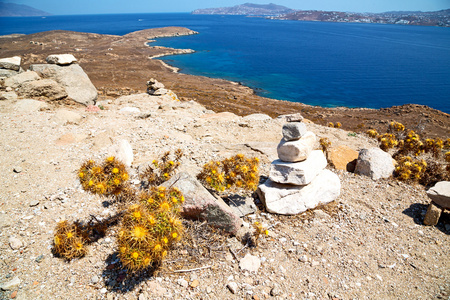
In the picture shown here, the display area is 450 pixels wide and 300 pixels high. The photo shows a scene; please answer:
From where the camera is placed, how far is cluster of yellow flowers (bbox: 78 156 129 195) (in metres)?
3.96

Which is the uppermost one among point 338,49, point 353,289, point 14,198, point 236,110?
point 338,49

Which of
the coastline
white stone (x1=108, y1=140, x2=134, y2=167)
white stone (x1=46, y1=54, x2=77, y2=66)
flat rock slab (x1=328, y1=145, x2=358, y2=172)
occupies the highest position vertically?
white stone (x1=46, y1=54, x2=77, y2=66)

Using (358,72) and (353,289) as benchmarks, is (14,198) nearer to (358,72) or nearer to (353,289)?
(353,289)

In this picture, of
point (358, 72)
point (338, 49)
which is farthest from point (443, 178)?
point (338, 49)

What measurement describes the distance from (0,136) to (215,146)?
7.47 m

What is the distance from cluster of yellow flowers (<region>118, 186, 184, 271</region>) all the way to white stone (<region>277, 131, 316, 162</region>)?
320 centimetres

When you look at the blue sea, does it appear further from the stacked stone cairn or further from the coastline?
the stacked stone cairn

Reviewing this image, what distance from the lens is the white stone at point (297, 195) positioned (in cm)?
589

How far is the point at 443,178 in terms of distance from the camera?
294 inches

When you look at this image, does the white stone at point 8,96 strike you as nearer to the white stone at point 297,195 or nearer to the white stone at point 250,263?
the white stone at point 297,195

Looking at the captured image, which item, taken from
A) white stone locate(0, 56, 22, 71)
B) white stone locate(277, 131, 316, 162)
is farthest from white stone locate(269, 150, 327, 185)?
white stone locate(0, 56, 22, 71)

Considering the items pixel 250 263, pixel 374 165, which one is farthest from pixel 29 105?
pixel 374 165

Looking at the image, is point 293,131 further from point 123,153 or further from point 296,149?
point 123,153

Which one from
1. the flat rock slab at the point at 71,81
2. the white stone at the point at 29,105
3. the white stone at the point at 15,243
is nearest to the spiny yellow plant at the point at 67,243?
the white stone at the point at 15,243
